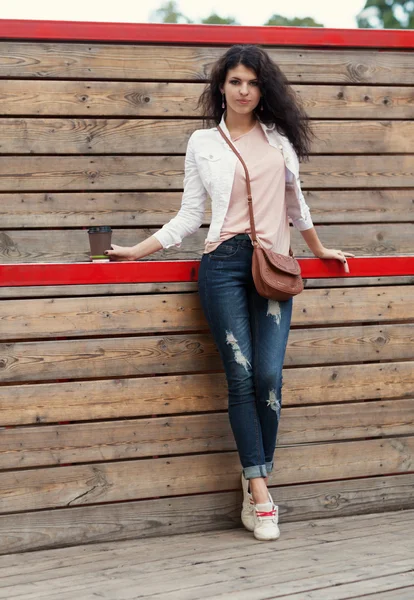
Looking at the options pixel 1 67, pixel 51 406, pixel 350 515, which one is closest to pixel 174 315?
pixel 51 406

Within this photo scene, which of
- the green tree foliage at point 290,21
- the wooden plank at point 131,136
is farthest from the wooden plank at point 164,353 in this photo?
the green tree foliage at point 290,21

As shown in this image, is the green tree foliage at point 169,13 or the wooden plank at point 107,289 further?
the green tree foliage at point 169,13

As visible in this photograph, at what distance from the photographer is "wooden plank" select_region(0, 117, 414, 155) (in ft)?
15.9

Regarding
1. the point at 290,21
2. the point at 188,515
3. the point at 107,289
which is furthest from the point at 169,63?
the point at 290,21

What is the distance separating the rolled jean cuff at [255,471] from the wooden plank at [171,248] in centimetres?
183

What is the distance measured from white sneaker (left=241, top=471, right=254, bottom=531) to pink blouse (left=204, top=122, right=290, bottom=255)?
95 cm

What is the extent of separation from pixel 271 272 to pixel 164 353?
0.58 m

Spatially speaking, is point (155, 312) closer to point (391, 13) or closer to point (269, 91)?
point (269, 91)

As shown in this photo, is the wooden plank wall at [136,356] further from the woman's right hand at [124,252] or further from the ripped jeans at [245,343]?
the ripped jeans at [245,343]

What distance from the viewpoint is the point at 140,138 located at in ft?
16.3

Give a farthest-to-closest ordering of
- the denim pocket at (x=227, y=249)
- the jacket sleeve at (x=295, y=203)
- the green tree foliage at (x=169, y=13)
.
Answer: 1. the green tree foliage at (x=169, y=13)
2. the jacket sleeve at (x=295, y=203)
3. the denim pocket at (x=227, y=249)

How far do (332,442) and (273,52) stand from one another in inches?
90.5

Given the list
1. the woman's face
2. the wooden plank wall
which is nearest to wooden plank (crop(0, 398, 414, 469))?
the wooden plank wall

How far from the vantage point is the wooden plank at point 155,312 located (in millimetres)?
3521
